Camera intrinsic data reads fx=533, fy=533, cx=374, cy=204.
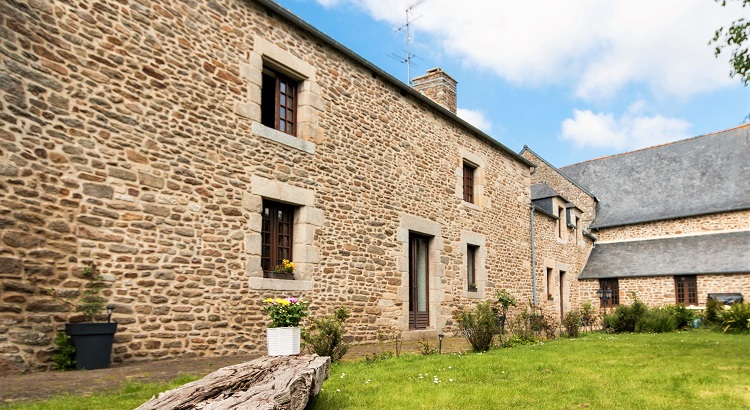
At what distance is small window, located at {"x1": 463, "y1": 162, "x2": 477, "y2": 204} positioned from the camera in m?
14.1

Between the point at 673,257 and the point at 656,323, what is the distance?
8003 millimetres

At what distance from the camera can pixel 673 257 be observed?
20.5 m

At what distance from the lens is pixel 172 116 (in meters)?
7.04

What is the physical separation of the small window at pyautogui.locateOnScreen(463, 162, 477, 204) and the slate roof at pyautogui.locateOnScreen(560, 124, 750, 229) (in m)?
12.0

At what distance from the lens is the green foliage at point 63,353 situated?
5.54 m

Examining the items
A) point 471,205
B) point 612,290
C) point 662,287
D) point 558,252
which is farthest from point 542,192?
point 471,205

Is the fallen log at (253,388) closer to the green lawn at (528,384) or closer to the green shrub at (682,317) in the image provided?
the green lawn at (528,384)

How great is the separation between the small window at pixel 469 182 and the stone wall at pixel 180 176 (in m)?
3.36

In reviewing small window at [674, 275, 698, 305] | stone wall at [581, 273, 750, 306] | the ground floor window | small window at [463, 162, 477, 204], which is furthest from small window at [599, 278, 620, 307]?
the ground floor window

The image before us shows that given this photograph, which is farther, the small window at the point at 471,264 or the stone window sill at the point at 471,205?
the small window at the point at 471,264

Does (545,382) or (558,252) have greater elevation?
(558,252)

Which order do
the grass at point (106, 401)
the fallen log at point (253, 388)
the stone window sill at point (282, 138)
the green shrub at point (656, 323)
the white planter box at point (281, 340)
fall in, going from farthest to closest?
the green shrub at point (656, 323) → the stone window sill at point (282, 138) → the white planter box at point (281, 340) → the grass at point (106, 401) → the fallen log at point (253, 388)

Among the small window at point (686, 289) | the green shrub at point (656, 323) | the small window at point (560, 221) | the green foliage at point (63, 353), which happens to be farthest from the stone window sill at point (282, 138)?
the small window at point (686, 289)

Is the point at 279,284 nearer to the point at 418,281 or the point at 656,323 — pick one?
the point at 418,281
